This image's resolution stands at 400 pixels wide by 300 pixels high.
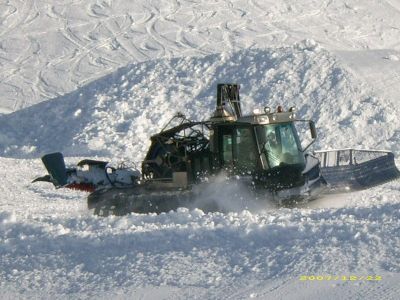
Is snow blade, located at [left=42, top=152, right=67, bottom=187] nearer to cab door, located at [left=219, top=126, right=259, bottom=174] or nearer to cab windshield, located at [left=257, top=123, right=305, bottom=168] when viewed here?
cab door, located at [left=219, top=126, right=259, bottom=174]

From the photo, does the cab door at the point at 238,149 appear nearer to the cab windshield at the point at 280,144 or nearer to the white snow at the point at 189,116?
the cab windshield at the point at 280,144

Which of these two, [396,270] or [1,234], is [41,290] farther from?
[396,270]

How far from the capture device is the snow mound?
19391 millimetres

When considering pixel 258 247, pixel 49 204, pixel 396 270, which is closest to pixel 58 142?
pixel 49 204

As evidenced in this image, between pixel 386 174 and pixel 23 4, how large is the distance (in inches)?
982

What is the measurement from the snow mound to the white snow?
5 centimetres

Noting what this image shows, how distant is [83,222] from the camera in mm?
9141

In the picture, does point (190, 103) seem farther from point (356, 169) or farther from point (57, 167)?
point (57, 167)

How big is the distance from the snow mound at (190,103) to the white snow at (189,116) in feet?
0.15

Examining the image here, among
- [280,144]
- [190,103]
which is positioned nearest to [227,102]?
[280,144]

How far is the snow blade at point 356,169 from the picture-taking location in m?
12.6
